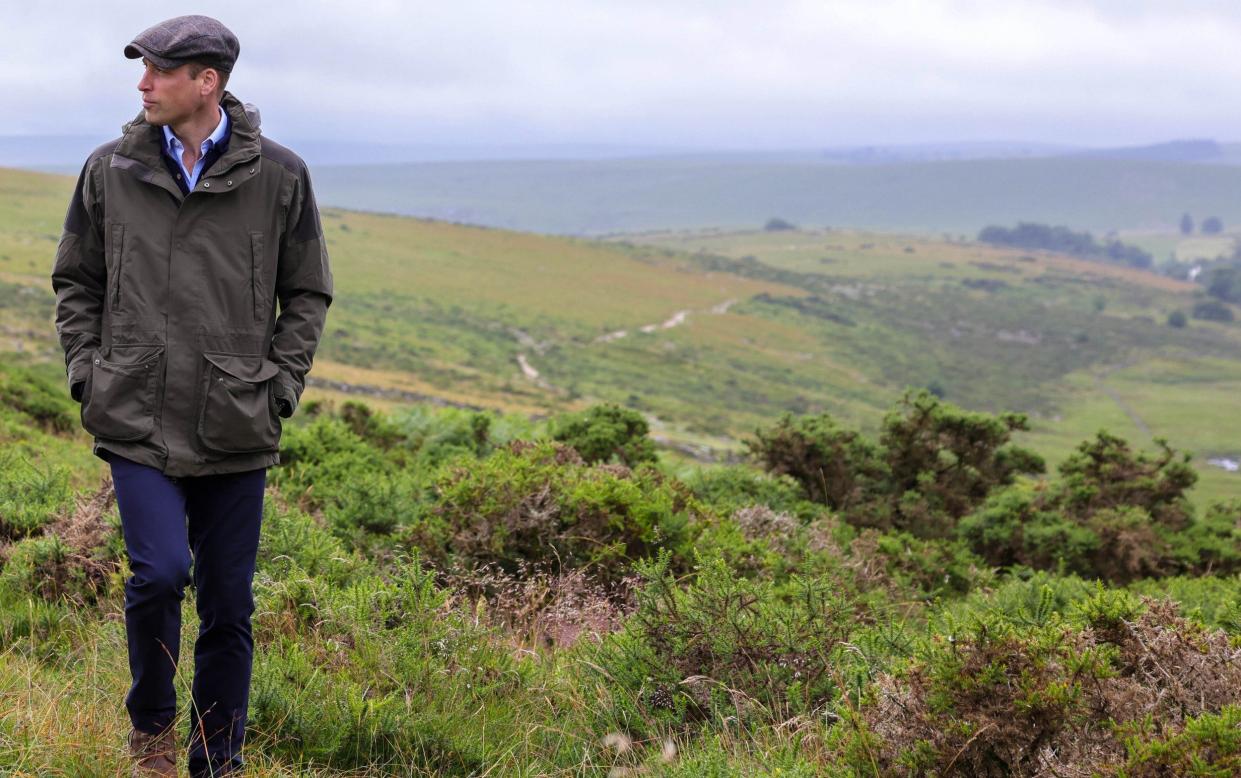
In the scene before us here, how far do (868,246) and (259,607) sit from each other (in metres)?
199

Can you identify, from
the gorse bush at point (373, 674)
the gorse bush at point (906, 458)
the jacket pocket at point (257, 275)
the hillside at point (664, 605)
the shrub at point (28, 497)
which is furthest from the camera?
Answer: the gorse bush at point (906, 458)

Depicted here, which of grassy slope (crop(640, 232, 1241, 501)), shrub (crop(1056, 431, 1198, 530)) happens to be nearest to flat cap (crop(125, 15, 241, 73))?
shrub (crop(1056, 431, 1198, 530))

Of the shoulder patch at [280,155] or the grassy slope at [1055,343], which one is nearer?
the shoulder patch at [280,155]

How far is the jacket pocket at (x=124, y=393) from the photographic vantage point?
10.3ft

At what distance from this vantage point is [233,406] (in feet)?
10.6

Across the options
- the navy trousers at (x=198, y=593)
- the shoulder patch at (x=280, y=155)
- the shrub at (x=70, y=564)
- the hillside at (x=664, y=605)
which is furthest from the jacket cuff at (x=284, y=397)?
the shrub at (x=70, y=564)

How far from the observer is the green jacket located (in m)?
3.19

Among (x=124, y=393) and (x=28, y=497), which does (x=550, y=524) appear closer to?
(x=28, y=497)

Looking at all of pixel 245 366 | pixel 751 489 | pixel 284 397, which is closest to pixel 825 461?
pixel 751 489

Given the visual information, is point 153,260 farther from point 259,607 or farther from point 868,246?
point 868,246

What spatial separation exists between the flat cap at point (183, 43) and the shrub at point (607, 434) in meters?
6.02

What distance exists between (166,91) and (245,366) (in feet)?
2.66

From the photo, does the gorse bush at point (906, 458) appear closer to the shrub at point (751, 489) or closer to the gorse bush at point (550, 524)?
the shrub at point (751, 489)

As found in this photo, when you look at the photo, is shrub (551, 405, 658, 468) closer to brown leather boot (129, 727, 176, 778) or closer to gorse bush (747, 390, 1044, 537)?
gorse bush (747, 390, 1044, 537)
